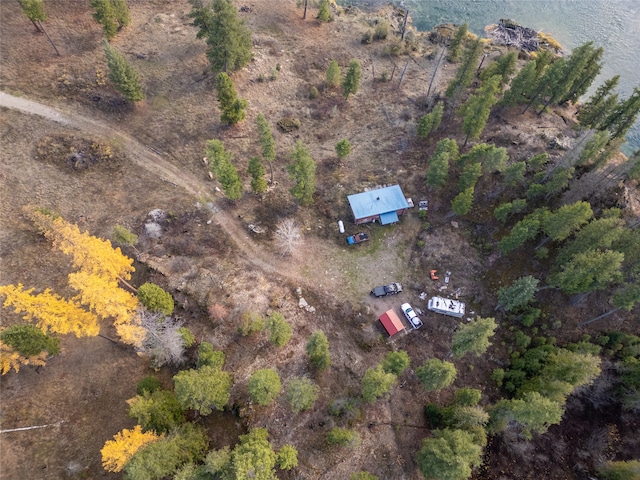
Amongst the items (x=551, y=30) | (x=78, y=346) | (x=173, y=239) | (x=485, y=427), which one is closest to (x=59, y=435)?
(x=78, y=346)

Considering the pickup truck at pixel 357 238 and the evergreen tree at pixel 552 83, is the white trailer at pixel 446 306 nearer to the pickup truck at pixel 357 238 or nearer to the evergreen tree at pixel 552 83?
the pickup truck at pixel 357 238

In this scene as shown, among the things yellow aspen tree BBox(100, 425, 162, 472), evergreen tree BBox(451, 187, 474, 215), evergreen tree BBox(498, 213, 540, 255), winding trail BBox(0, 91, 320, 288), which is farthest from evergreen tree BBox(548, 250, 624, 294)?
yellow aspen tree BBox(100, 425, 162, 472)

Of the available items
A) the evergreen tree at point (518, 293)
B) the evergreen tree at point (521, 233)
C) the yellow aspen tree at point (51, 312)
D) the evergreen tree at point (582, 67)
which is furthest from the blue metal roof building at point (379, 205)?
the yellow aspen tree at point (51, 312)

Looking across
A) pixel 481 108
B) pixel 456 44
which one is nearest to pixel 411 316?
pixel 481 108

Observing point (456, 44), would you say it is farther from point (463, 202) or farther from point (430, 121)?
point (463, 202)

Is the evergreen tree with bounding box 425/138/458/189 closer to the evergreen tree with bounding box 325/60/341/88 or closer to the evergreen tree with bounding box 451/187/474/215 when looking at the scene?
the evergreen tree with bounding box 451/187/474/215
